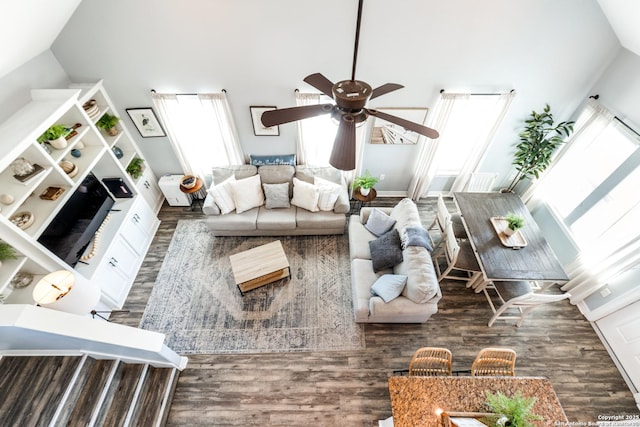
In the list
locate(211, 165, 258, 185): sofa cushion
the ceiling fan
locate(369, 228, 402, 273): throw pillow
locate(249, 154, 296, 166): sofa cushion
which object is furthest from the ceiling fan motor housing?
locate(211, 165, 258, 185): sofa cushion

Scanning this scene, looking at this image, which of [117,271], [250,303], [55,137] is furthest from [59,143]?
[250,303]

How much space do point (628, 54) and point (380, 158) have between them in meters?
3.24

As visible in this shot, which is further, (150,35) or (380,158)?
(380,158)

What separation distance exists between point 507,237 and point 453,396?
7.27 feet

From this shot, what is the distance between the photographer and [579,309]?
12.9 ft

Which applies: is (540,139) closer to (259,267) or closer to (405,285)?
(405,285)

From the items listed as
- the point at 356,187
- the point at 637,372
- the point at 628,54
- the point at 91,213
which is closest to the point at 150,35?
the point at 91,213

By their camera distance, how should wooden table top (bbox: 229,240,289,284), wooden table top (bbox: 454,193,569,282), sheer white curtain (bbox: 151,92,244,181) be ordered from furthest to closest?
1. sheer white curtain (bbox: 151,92,244,181)
2. wooden table top (bbox: 229,240,289,284)
3. wooden table top (bbox: 454,193,569,282)

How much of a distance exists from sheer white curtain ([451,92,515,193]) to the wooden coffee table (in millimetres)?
3492

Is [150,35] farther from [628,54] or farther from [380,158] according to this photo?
[628,54]

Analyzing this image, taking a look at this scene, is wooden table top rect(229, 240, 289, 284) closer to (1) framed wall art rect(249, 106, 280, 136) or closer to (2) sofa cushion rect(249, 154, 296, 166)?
(2) sofa cushion rect(249, 154, 296, 166)

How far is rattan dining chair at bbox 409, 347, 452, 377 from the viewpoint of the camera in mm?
2865

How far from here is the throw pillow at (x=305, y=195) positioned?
4.39 meters

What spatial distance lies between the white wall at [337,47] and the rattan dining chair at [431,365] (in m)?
3.35
